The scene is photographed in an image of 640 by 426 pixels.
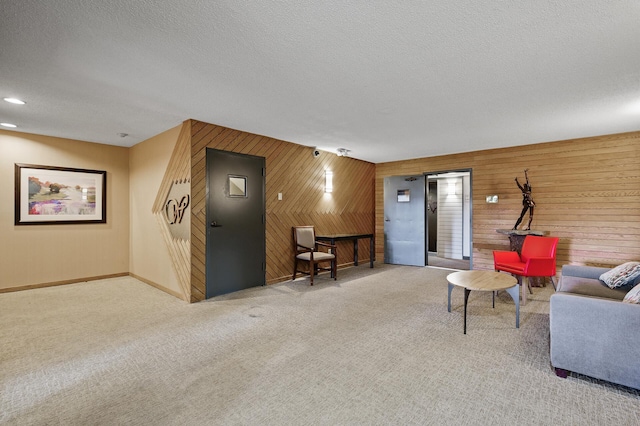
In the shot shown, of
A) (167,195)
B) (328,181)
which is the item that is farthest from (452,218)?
(167,195)

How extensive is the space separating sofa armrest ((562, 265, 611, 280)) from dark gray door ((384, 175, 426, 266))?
324 centimetres

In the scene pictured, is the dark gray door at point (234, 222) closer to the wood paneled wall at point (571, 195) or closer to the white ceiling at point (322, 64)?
the white ceiling at point (322, 64)

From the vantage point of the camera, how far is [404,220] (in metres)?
7.14

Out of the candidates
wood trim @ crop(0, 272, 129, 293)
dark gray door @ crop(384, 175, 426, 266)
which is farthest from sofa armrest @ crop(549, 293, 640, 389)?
wood trim @ crop(0, 272, 129, 293)

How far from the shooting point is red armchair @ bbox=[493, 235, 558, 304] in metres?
4.11

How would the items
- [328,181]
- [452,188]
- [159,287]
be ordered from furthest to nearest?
1. [452,188]
2. [328,181]
3. [159,287]

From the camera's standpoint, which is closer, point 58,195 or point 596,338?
point 596,338

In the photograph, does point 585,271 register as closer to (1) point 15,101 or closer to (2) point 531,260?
(2) point 531,260

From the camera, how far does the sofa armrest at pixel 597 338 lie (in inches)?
81.8

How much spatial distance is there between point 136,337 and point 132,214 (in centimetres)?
343

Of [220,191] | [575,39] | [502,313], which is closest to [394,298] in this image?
[502,313]

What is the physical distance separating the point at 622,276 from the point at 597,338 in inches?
51.7

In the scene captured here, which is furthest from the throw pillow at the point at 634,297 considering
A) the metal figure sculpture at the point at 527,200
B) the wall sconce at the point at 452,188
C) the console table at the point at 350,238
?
the wall sconce at the point at 452,188

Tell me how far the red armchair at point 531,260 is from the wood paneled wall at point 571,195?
1022mm
